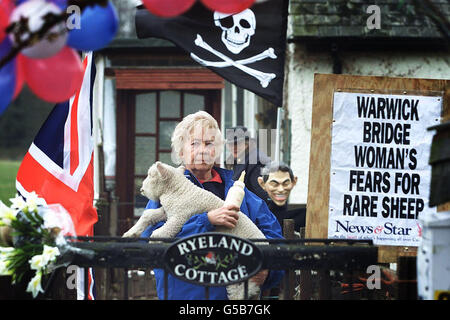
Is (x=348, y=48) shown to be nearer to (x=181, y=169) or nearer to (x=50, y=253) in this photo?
(x=181, y=169)

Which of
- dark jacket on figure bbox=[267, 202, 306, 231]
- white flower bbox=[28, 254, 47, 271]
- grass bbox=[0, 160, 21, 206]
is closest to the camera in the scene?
white flower bbox=[28, 254, 47, 271]

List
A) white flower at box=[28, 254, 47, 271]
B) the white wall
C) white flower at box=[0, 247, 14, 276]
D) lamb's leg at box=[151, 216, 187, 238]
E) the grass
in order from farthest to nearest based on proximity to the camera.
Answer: the grass, the white wall, lamb's leg at box=[151, 216, 187, 238], white flower at box=[0, 247, 14, 276], white flower at box=[28, 254, 47, 271]

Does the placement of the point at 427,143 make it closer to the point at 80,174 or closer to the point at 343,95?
the point at 343,95

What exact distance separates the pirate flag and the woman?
68 centimetres

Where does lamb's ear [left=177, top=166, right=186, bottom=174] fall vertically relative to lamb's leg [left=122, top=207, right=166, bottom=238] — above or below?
above

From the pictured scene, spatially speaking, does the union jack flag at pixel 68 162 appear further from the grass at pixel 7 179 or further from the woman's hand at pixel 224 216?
the grass at pixel 7 179

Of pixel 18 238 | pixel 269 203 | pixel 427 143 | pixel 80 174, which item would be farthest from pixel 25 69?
pixel 269 203

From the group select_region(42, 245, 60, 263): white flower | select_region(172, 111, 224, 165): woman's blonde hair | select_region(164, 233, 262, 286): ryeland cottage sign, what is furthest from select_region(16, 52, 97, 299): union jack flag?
select_region(164, 233, 262, 286): ryeland cottage sign

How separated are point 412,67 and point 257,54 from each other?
13.4ft

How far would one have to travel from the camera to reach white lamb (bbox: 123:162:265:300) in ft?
9.75

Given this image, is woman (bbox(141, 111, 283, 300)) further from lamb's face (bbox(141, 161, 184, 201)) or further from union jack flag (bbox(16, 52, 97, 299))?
union jack flag (bbox(16, 52, 97, 299))

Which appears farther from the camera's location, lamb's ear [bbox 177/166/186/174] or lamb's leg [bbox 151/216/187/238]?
lamb's ear [bbox 177/166/186/174]
